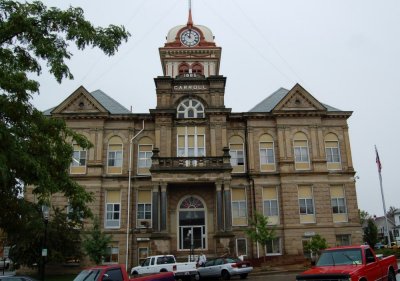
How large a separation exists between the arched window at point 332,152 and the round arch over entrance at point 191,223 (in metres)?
12.5

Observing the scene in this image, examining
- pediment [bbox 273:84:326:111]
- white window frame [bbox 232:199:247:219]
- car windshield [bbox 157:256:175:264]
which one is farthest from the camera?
pediment [bbox 273:84:326:111]

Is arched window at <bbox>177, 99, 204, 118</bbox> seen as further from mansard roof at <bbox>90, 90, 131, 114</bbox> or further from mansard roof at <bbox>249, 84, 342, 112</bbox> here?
mansard roof at <bbox>249, 84, 342, 112</bbox>

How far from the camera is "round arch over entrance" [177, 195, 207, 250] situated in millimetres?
34562

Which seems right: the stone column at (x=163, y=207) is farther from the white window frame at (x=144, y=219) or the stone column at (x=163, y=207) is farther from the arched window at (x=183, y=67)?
the arched window at (x=183, y=67)

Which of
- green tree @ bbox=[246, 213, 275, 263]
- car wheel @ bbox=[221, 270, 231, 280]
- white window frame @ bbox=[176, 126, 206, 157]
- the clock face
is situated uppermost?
the clock face

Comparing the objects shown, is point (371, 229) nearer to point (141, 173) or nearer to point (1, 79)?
point (141, 173)

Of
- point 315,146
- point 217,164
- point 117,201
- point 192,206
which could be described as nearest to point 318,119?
point 315,146

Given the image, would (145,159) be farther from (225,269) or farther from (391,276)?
(391,276)

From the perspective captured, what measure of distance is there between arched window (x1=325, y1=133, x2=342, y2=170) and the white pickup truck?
1843 centimetres

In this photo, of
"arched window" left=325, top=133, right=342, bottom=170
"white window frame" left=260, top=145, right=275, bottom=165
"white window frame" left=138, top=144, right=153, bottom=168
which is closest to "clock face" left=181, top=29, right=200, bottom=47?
"white window frame" left=138, top=144, right=153, bottom=168

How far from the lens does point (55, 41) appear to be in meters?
10.9

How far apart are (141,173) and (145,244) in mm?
6289

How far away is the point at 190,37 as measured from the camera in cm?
4706

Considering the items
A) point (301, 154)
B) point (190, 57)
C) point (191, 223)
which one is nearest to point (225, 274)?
point (191, 223)
